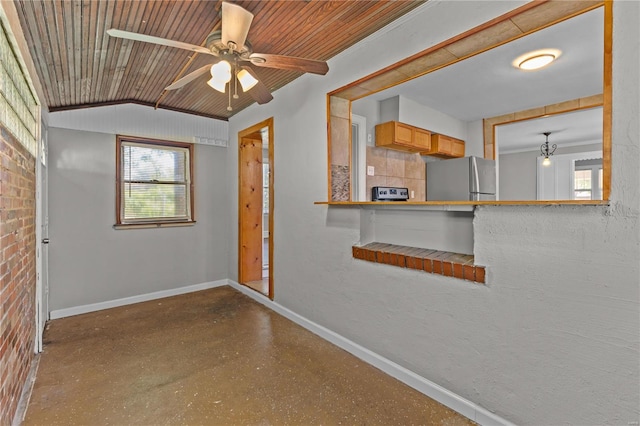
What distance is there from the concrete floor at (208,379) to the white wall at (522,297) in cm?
30

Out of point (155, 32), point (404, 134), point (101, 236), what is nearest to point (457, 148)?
point (404, 134)

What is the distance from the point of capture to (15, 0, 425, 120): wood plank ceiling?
1.80m

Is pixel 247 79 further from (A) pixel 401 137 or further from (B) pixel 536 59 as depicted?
(B) pixel 536 59

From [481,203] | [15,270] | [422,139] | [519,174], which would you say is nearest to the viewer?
[481,203]

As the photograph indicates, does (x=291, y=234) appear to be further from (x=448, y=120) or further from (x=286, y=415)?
(x=448, y=120)

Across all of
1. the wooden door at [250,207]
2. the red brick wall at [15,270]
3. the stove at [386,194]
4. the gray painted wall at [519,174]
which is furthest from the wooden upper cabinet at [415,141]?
the red brick wall at [15,270]

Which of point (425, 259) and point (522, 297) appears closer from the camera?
point (522, 297)

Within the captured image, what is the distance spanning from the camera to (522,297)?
1565 mm

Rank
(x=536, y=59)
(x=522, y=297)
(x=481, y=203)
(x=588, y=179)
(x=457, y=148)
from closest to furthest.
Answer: (x=522, y=297) < (x=481, y=203) < (x=536, y=59) < (x=457, y=148) < (x=588, y=179)

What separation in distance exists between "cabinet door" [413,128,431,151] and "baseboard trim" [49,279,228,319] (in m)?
3.35

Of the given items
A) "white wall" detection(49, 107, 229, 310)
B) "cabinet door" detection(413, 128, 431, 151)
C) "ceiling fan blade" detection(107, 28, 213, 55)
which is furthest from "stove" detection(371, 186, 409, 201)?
"white wall" detection(49, 107, 229, 310)

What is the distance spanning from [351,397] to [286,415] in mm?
430

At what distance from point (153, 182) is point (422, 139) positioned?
3.55 m

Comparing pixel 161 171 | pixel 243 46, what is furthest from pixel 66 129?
pixel 243 46
